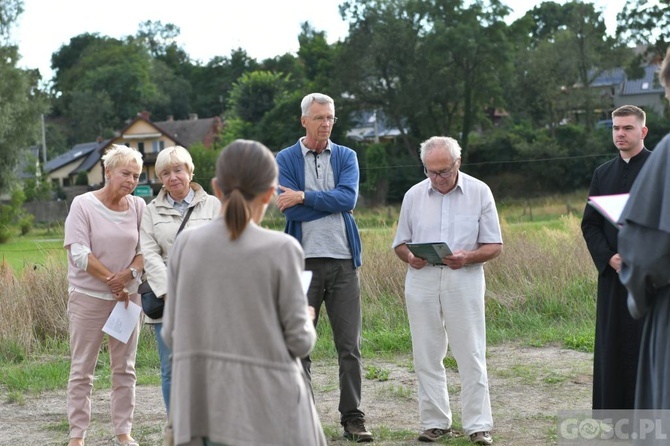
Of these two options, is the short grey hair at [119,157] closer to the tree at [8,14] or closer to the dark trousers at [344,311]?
the dark trousers at [344,311]

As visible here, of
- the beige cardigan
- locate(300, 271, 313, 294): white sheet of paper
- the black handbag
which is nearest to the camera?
the beige cardigan

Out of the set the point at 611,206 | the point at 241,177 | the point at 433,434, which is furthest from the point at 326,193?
the point at 241,177

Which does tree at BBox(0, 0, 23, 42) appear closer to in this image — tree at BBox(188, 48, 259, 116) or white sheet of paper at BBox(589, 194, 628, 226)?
white sheet of paper at BBox(589, 194, 628, 226)

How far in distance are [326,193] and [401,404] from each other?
217 cm

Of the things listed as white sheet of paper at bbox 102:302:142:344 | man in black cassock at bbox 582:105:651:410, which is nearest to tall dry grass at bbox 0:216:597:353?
man in black cassock at bbox 582:105:651:410

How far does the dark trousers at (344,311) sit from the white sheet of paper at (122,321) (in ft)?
3.97

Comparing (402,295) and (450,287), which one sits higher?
(450,287)

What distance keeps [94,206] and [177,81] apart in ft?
388

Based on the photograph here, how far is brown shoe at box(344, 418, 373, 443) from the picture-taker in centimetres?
652

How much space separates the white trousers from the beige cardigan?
2.90 meters

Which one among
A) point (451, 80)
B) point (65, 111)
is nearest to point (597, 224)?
point (451, 80)

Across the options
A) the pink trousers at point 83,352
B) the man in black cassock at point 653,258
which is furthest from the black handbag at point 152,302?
the man in black cassock at point 653,258

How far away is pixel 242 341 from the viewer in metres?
3.58

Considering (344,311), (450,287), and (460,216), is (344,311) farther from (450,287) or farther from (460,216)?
(460,216)
